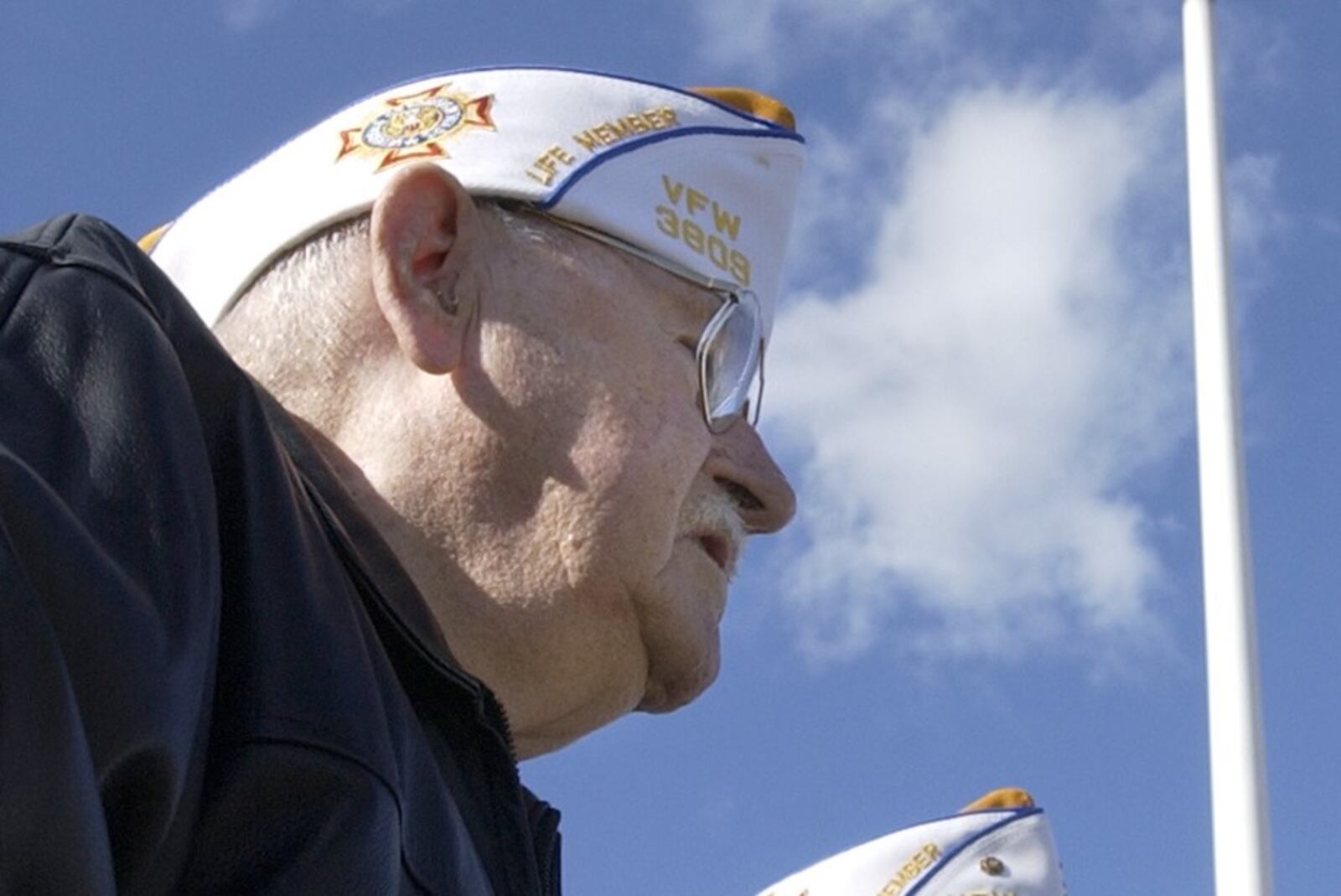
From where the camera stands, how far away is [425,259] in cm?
294

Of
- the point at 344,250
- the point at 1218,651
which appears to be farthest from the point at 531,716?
the point at 1218,651

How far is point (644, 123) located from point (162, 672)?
1.63m

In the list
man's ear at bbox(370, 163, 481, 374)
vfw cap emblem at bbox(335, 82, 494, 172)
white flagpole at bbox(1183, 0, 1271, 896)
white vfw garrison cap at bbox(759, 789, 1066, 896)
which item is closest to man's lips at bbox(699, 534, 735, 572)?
man's ear at bbox(370, 163, 481, 374)

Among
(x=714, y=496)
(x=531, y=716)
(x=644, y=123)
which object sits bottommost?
(x=531, y=716)

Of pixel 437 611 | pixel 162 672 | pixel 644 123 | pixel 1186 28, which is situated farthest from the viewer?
pixel 1186 28

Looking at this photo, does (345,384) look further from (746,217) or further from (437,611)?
(746,217)

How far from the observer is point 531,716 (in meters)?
2.78

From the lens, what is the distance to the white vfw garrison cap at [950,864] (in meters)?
6.61

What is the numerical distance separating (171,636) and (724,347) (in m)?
1.31

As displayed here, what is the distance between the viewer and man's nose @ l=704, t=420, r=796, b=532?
2.97 m

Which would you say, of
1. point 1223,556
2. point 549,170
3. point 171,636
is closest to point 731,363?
point 549,170

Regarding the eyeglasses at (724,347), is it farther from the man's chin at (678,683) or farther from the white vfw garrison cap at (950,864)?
the white vfw garrison cap at (950,864)

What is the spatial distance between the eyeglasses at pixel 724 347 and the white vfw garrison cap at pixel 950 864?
3522mm

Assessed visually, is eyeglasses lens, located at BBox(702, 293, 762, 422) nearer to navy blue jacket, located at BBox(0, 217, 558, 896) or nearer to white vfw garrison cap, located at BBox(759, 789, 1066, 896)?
navy blue jacket, located at BBox(0, 217, 558, 896)
